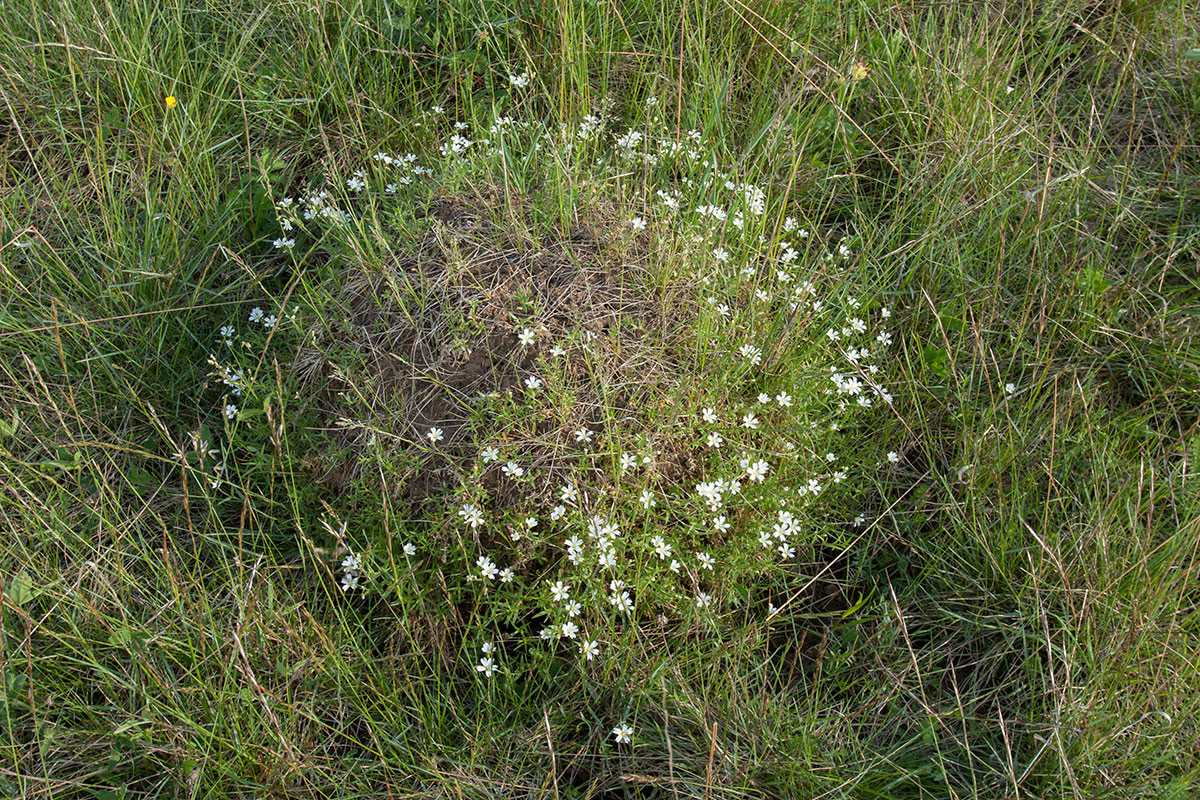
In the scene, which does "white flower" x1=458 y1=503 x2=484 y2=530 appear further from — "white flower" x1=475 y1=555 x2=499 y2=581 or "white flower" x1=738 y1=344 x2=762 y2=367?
"white flower" x1=738 y1=344 x2=762 y2=367

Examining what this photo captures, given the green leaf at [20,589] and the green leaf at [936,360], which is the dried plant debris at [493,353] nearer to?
the green leaf at [20,589]

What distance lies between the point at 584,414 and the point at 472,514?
1.50 feet

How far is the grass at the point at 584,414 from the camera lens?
2387 mm

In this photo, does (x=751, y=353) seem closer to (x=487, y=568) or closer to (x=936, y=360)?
(x=936, y=360)

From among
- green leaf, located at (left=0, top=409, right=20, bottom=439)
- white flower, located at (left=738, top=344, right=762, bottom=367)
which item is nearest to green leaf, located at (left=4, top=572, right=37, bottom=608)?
green leaf, located at (left=0, top=409, right=20, bottom=439)

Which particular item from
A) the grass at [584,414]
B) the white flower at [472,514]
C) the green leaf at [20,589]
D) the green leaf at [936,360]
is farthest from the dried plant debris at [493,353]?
the green leaf at [936,360]

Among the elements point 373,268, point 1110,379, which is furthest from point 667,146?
point 1110,379

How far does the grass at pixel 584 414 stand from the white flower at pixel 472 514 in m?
0.08

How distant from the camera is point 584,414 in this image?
8.85ft

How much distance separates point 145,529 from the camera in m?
2.90

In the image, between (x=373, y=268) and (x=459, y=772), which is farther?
(x=373, y=268)

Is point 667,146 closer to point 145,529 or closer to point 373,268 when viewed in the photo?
point 373,268

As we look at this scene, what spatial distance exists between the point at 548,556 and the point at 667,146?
1670 mm

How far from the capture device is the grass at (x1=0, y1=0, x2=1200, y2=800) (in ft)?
7.83
